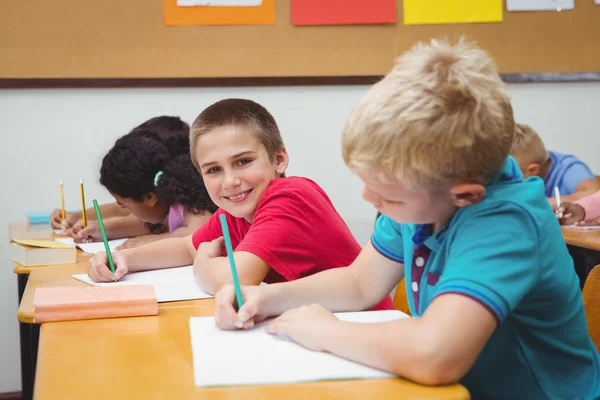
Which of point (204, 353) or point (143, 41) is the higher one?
point (143, 41)

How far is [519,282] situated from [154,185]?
159 centimetres

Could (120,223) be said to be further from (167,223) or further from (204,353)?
(204,353)

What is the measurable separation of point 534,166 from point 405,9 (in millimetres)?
874

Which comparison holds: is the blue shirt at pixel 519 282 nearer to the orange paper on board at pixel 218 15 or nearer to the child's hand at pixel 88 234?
the child's hand at pixel 88 234

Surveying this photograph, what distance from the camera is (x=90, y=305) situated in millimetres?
1038

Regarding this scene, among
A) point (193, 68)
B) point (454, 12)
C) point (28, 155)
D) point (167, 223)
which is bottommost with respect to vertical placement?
point (167, 223)

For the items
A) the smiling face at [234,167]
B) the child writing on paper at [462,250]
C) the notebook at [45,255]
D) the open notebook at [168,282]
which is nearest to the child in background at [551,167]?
the smiling face at [234,167]

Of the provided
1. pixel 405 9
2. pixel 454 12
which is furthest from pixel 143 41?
pixel 454 12

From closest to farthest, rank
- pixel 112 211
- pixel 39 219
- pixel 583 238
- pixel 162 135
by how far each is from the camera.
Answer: pixel 583 238 → pixel 162 135 → pixel 39 219 → pixel 112 211

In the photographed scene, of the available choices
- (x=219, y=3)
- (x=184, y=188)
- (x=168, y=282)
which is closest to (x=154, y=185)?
(x=184, y=188)

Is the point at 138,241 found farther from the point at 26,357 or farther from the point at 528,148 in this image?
the point at 528,148

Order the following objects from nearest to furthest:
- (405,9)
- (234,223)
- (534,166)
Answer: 1. (234,223)
2. (534,166)
3. (405,9)

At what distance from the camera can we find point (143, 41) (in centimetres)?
276

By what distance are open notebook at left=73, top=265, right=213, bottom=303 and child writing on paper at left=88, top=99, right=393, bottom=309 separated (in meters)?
0.02
